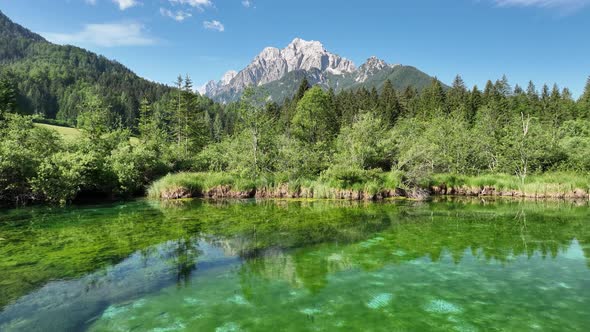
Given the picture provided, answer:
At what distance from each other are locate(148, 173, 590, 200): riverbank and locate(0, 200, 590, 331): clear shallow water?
8028 millimetres

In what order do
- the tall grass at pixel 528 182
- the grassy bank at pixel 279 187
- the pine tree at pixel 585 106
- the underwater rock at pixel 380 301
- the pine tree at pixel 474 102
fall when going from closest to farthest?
the underwater rock at pixel 380 301, the grassy bank at pixel 279 187, the tall grass at pixel 528 182, the pine tree at pixel 585 106, the pine tree at pixel 474 102

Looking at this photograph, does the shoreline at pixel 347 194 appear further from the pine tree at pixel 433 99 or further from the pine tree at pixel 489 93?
the pine tree at pixel 489 93

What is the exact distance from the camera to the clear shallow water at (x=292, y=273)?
6.60 meters

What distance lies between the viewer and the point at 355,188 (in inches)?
992

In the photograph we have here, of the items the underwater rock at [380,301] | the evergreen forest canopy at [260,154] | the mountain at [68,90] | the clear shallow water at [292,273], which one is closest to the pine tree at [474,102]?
the evergreen forest canopy at [260,154]

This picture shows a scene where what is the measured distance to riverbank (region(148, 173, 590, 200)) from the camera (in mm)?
25406

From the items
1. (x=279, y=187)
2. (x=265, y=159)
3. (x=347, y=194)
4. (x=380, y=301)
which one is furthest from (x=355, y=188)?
(x=380, y=301)

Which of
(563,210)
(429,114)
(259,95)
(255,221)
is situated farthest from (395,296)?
(429,114)

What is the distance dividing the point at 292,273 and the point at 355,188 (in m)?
16.6

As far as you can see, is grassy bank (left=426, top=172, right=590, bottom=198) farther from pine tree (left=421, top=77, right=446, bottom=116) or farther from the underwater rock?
pine tree (left=421, top=77, right=446, bottom=116)

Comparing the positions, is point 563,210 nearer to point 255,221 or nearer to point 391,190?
point 391,190

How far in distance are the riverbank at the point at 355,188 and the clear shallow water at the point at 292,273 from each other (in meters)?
8.03

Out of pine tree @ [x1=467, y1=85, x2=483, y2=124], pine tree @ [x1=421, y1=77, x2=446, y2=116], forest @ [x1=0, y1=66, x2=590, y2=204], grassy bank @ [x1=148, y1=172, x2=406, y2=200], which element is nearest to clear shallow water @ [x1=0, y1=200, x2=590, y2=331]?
forest @ [x1=0, y1=66, x2=590, y2=204]

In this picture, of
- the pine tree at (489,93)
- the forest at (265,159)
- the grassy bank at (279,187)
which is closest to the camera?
the forest at (265,159)
